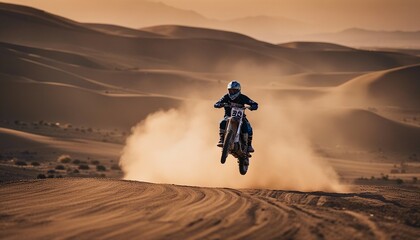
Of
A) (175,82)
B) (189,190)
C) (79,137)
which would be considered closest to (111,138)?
(79,137)

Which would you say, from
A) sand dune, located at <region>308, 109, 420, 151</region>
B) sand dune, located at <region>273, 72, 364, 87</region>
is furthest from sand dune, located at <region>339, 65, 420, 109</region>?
sand dune, located at <region>308, 109, 420, 151</region>

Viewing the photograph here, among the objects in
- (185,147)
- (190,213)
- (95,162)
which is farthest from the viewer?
(95,162)

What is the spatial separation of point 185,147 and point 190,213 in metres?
14.5

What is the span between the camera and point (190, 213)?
11.8 metres

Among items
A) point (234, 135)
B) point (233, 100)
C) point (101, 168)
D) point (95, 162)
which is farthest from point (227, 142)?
point (95, 162)

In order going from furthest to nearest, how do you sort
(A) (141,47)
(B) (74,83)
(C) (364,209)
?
1. (A) (141,47)
2. (B) (74,83)
3. (C) (364,209)

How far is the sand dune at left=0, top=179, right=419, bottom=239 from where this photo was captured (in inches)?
411

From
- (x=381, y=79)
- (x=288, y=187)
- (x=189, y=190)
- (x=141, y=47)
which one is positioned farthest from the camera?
(x=141, y=47)

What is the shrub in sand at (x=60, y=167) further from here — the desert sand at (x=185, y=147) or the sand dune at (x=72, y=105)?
the sand dune at (x=72, y=105)

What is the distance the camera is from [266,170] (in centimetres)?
2381

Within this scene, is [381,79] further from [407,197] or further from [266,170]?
[407,197]

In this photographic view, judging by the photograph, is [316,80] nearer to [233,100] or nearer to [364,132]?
[364,132]

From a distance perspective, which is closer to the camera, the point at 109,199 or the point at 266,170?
the point at 109,199

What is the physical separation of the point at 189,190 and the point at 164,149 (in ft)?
39.8
